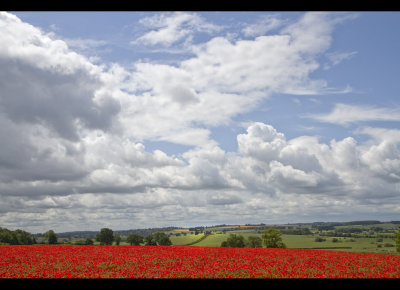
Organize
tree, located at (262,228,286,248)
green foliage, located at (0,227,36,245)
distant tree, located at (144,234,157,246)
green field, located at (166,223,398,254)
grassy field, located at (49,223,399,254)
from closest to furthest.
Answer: distant tree, located at (144,234,157,246)
green foliage, located at (0,227,36,245)
tree, located at (262,228,286,248)
grassy field, located at (49,223,399,254)
green field, located at (166,223,398,254)

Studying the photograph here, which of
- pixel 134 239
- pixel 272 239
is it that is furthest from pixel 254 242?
pixel 134 239

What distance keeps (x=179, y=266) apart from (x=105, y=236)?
1449 inches

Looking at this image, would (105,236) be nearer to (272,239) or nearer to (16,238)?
(16,238)

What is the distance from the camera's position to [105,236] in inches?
2051

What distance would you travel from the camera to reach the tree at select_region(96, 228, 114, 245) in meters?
51.6

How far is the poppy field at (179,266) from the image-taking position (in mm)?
16812

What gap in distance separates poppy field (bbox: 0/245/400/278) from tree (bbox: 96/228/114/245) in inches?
1076

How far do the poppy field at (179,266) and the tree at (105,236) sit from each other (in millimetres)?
27336

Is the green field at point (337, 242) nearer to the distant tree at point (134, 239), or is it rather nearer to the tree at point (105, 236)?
the tree at point (105, 236)

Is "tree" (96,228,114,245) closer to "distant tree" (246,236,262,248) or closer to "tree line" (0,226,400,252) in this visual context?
"tree line" (0,226,400,252)

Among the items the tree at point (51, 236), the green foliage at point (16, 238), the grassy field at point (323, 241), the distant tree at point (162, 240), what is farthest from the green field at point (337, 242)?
the green foliage at point (16, 238)

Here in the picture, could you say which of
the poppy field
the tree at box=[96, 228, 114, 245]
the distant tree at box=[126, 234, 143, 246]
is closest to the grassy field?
the tree at box=[96, 228, 114, 245]
